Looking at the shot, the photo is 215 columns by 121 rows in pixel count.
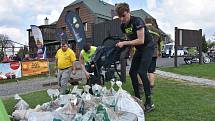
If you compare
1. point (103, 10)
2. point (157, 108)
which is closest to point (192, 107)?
point (157, 108)

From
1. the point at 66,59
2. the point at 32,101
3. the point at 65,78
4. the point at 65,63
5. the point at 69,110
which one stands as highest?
the point at 66,59

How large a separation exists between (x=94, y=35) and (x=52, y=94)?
19730 mm

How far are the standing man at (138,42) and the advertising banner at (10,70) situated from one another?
15.2 m

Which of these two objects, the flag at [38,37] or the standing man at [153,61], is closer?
the standing man at [153,61]

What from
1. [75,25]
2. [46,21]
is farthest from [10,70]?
[46,21]

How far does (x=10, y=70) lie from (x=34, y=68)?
2.39 metres

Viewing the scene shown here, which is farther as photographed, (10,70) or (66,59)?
(10,70)

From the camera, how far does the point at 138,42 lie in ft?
18.8

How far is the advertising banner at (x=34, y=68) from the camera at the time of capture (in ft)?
72.5

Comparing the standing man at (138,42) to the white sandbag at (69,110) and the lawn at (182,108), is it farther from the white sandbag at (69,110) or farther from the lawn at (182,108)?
the white sandbag at (69,110)

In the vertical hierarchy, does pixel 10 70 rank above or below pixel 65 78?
below

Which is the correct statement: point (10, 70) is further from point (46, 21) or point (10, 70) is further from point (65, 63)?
point (46, 21)

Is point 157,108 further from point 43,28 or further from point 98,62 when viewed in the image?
point 43,28

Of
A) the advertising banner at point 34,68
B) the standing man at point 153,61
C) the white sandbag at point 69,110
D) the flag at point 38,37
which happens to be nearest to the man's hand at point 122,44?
the white sandbag at point 69,110
